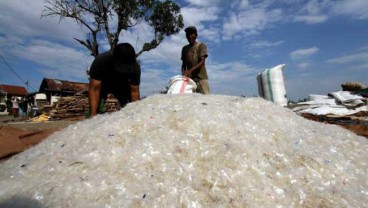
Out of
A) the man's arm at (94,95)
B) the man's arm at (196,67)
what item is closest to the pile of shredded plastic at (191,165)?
the man's arm at (94,95)

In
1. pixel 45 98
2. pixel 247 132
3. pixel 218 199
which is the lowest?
pixel 218 199

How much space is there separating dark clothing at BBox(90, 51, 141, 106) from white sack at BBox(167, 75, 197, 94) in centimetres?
36

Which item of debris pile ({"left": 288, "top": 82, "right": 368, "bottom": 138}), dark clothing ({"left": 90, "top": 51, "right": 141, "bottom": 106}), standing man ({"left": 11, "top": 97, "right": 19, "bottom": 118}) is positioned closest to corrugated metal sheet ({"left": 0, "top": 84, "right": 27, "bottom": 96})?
standing man ({"left": 11, "top": 97, "right": 19, "bottom": 118})

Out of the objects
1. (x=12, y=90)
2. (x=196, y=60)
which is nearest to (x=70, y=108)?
(x=196, y=60)

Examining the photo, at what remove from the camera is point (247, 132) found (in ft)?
6.23

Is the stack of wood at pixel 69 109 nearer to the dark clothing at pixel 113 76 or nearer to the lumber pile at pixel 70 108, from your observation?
the lumber pile at pixel 70 108

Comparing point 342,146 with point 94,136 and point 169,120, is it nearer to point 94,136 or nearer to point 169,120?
point 169,120

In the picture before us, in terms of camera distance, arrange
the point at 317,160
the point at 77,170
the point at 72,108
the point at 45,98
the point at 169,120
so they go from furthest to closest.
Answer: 1. the point at 45,98
2. the point at 72,108
3. the point at 169,120
4. the point at 317,160
5. the point at 77,170

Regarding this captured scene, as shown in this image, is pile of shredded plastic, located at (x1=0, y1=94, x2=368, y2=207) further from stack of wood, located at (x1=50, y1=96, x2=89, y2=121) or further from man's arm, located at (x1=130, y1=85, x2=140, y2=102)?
stack of wood, located at (x1=50, y1=96, x2=89, y2=121)

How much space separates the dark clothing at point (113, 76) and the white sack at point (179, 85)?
356 millimetres

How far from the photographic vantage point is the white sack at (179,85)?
322cm

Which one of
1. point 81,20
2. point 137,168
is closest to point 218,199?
point 137,168

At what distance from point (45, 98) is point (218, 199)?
26610 mm

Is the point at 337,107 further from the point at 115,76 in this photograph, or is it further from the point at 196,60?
the point at 115,76
